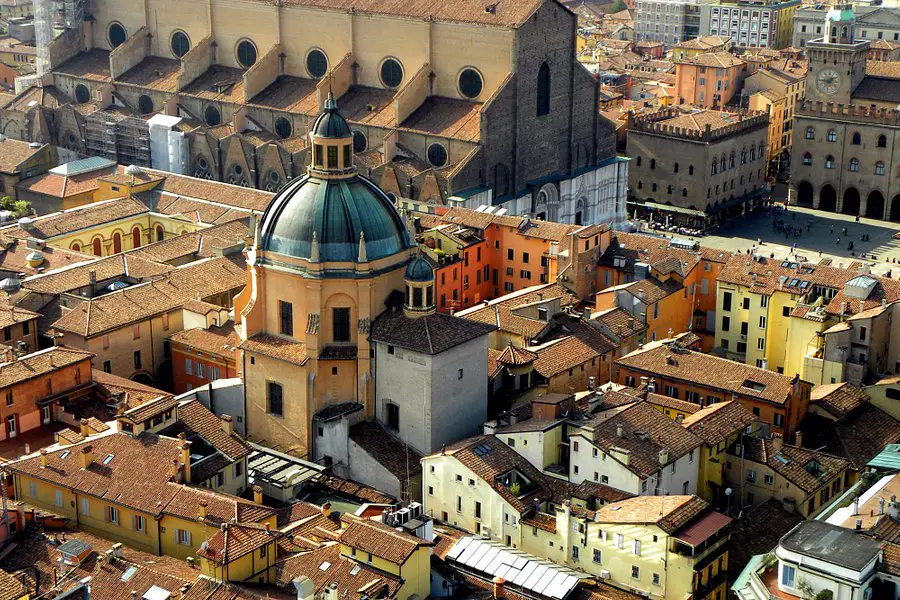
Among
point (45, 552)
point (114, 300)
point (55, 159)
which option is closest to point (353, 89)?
point (55, 159)

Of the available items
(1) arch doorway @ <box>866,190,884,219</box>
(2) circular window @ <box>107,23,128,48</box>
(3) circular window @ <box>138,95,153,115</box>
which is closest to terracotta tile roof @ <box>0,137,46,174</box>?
(3) circular window @ <box>138,95,153,115</box>

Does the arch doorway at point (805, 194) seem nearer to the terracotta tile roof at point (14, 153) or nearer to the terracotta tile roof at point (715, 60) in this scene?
the terracotta tile roof at point (715, 60)

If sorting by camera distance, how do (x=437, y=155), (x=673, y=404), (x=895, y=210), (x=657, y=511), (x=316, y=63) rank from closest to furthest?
(x=657, y=511) → (x=673, y=404) → (x=437, y=155) → (x=316, y=63) → (x=895, y=210)

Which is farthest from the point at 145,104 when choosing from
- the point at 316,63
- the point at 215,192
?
the point at 215,192

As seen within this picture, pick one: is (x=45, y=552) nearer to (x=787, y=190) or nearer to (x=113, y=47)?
(x=113, y=47)

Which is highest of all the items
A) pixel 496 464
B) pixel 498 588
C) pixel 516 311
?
pixel 516 311

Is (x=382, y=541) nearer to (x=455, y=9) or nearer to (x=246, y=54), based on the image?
(x=455, y=9)

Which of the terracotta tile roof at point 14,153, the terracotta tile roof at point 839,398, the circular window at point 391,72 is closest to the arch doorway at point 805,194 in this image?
the circular window at point 391,72
